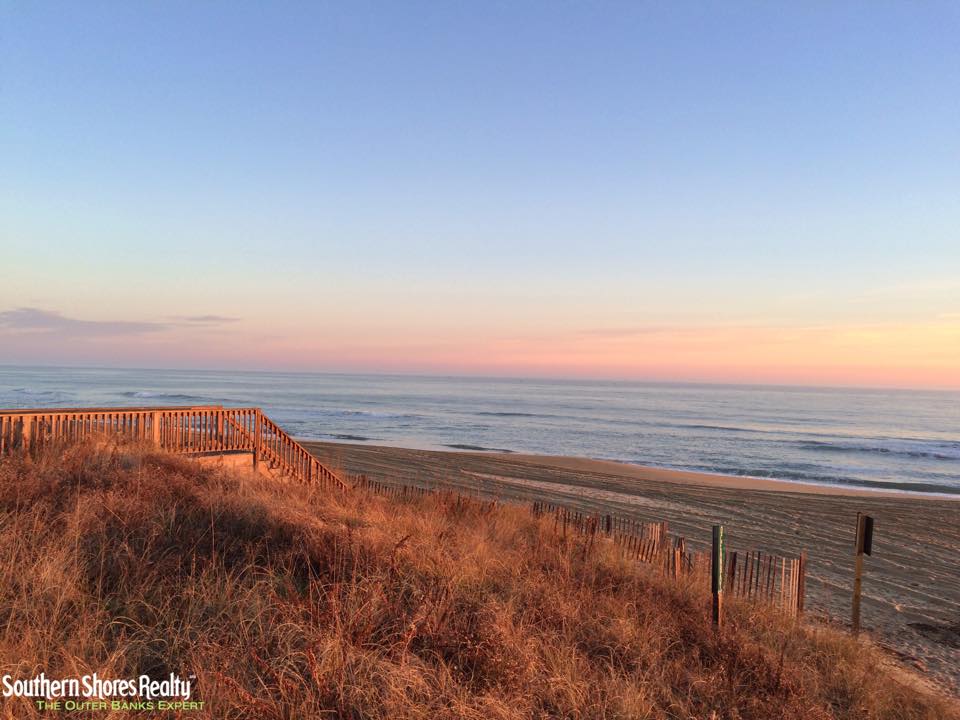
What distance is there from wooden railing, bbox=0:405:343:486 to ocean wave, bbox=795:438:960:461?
116ft

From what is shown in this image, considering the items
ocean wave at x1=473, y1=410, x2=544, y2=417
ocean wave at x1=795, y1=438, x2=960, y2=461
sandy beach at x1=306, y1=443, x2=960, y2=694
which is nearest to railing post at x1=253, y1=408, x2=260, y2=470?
sandy beach at x1=306, y1=443, x2=960, y2=694

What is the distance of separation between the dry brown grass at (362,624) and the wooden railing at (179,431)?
3468mm

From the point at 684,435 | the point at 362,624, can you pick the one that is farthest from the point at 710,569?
the point at 684,435

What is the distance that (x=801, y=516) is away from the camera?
62.1ft

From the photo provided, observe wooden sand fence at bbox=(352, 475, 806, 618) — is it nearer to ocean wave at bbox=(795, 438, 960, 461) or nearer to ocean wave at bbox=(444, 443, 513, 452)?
ocean wave at bbox=(444, 443, 513, 452)

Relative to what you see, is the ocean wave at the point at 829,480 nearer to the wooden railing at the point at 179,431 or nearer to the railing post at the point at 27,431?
the wooden railing at the point at 179,431

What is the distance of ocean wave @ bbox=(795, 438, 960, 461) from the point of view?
126 ft

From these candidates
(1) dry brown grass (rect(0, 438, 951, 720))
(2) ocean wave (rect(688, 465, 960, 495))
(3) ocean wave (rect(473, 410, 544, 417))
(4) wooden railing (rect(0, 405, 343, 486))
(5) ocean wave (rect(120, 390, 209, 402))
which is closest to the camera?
(1) dry brown grass (rect(0, 438, 951, 720))

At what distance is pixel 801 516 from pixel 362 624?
18.3 meters

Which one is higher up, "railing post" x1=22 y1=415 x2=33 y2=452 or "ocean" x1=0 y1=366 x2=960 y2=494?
"railing post" x1=22 y1=415 x2=33 y2=452

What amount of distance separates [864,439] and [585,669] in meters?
50.3

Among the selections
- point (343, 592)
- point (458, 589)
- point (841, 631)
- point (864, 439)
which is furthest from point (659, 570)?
point (864, 439)

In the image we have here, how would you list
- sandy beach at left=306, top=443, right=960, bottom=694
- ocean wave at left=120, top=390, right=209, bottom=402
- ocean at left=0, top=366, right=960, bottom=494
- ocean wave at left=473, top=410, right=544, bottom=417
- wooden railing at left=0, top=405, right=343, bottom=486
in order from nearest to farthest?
sandy beach at left=306, top=443, right=960, bottom=694, wooden railing at left=0, top=405, right=343, bottom=486, ocean at left=0, top=366, right=960, bottom=494, ocean wave at left=473, top=410, right=544, bottom=417, ocean wave at left=120, top=390, right=209, bottom=402

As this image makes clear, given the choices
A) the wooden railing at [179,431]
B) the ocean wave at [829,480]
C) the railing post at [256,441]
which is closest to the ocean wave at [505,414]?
the ocean wave at [829,480]
